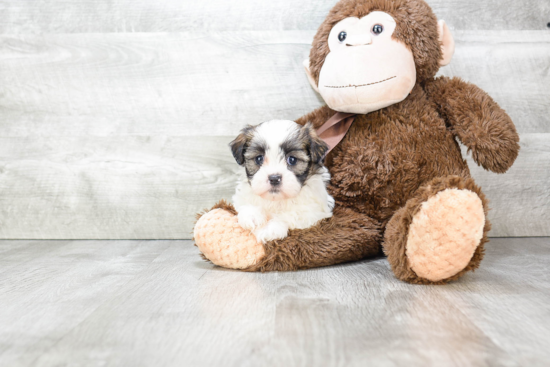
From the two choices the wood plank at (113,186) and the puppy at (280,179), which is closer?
the puppy at (280,179)

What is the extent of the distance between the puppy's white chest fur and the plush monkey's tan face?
236 mm

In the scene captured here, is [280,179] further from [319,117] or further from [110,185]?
[110,185]

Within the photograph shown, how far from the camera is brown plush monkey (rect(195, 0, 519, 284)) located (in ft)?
4.38

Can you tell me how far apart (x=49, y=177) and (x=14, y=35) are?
58cm

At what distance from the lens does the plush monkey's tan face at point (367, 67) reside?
138 cm

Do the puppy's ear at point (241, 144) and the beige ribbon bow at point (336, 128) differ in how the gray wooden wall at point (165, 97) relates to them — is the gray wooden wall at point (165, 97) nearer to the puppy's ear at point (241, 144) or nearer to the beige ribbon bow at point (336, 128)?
the beige ribbon bow at point (336, 128)

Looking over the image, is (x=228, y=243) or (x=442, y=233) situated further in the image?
(x=228, y=243)

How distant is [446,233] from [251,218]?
0.52 metres

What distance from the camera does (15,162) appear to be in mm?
1898

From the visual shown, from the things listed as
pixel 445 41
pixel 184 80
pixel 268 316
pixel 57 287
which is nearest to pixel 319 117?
pixel 445 41

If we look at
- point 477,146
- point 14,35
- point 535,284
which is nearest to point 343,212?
point 477,146

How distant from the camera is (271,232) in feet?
4.35

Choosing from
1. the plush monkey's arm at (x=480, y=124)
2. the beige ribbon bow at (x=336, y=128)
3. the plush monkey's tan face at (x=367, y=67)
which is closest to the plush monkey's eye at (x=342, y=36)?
the plush monkey's tan face at (x=367, y=67)

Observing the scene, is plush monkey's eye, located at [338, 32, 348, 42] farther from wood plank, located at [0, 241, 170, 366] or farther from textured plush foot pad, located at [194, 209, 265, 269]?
wood plank, located at [0, 241, 170, 366]
